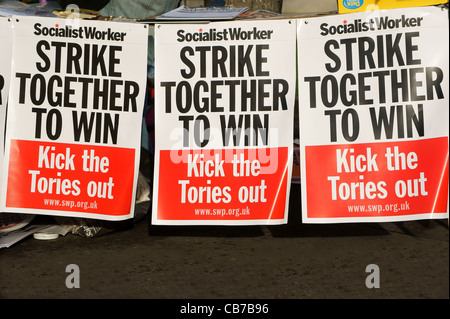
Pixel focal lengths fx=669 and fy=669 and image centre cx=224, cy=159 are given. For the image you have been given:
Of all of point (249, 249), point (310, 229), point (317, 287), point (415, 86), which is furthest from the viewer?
point (310, 229)

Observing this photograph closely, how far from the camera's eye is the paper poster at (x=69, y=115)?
4.89 meters

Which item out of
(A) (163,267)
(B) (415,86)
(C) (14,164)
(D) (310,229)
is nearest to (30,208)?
(C) (14,164)

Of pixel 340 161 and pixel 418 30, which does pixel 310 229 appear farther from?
pixel 418 30

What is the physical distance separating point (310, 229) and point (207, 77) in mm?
1773

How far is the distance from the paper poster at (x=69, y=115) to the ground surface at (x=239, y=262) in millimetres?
447

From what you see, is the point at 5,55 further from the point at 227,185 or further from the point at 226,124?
the point at 227,185

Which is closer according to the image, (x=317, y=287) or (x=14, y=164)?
(x=317, y=287)

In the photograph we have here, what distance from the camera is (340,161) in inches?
189

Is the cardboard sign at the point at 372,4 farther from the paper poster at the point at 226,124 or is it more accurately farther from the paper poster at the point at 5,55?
the paper poster at the point at 5,55

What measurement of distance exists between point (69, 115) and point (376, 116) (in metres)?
2.23

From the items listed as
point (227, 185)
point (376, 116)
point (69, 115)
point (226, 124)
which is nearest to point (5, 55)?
point (69, 115)

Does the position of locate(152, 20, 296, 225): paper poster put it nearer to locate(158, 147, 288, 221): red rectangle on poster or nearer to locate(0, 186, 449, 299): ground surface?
locate(158, 147, 288, 221): red rectangle on poster

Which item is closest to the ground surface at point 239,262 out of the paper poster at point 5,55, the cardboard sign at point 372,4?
the paper poster at point 5,55

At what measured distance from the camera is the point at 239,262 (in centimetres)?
498
